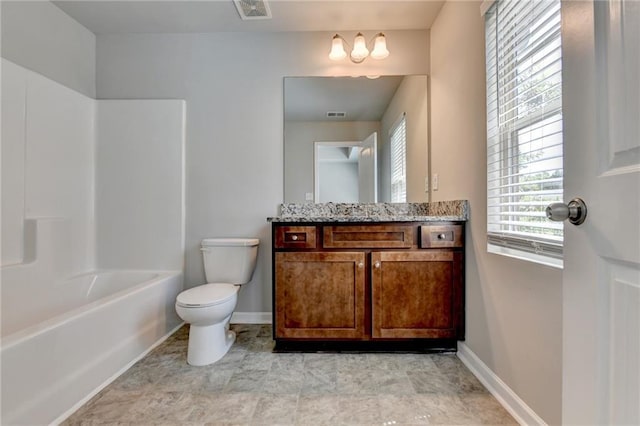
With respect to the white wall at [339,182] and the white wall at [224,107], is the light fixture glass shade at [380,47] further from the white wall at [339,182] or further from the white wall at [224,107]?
the white wall at [339,182]

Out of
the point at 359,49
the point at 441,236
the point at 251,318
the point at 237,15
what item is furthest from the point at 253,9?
the point at 251,318

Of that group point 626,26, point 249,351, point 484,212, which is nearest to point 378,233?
point 484,212

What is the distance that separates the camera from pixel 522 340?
49.3 inches

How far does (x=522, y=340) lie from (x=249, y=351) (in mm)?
1512

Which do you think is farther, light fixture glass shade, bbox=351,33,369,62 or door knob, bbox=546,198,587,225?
light fixture glass shade, bbox=351,33,369,62

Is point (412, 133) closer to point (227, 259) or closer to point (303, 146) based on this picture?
point (303, 146)

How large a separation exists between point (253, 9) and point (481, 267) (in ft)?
7.45

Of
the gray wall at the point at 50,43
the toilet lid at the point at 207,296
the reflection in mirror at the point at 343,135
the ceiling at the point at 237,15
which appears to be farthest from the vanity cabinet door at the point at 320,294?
the gray wall at the point at 50,43

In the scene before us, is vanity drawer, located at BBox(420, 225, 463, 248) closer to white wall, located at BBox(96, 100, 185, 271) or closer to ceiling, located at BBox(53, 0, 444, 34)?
ceiling, located at BBox(53, 0, 444, 34)

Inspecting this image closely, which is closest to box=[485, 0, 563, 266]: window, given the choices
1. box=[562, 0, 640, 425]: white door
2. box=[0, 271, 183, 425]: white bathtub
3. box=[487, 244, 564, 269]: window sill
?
box=[487, 244, 564, 269]: window sill

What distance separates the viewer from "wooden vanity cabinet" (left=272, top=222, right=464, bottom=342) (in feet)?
5.84

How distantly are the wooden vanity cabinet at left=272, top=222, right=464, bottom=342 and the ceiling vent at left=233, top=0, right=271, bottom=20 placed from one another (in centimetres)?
157

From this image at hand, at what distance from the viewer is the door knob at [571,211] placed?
588 mm

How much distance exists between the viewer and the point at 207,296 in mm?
1772
